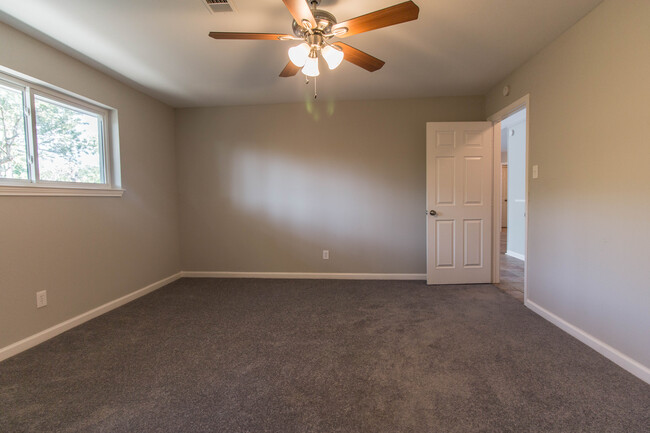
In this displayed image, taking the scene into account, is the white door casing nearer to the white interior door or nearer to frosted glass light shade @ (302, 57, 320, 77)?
the white interior door

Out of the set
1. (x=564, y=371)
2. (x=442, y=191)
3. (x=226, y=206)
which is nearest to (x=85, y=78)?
(x=226, y=206)

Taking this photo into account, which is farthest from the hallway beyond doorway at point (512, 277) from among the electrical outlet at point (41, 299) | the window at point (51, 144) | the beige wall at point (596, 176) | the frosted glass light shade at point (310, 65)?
the window at point (51, 144)

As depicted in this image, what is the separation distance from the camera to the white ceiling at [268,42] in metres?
1.88

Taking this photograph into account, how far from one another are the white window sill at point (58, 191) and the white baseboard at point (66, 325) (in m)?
1.11

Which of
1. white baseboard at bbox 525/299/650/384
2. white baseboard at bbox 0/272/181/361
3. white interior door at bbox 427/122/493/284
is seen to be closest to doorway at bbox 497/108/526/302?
white interior door at bbox 427/122/493/284

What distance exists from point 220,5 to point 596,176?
9.55 ft

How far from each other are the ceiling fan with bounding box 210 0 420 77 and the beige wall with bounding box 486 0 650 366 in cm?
149

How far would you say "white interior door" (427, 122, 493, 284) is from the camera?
11.0ft

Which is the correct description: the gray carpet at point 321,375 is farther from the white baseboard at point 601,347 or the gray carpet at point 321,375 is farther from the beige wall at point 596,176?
the beige wall at point 596,176

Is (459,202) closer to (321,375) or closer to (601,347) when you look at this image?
(601,347)

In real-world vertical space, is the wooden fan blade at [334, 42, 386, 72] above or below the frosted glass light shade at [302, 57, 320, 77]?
above

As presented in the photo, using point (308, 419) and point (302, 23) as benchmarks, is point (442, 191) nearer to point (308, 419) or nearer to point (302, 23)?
point (302, 23)

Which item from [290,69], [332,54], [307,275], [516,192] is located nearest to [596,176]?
[332,54]

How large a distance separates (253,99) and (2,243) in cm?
276
